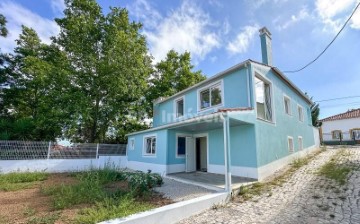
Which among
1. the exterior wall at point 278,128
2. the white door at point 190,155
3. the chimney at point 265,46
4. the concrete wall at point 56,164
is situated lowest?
the concrete wall at point 56,164

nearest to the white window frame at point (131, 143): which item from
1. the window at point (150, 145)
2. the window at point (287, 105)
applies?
the window at point (150, 145)

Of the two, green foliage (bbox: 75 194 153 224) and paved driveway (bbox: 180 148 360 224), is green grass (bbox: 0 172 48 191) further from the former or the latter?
paved driveway (bbox: 180 148 360 224)

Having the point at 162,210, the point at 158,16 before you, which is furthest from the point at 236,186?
the point at 158,16

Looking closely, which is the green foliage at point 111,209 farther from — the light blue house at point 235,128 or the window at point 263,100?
the window at point 263,100

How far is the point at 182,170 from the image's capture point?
12867 millimetres

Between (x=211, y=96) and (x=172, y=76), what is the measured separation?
14.4 m

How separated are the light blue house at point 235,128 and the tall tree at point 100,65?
703 cm

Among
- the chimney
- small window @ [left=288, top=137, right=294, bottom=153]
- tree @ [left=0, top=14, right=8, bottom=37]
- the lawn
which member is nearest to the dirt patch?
the lawn

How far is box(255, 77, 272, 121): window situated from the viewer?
35.8ft

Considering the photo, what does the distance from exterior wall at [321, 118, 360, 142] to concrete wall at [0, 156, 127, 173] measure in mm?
29268

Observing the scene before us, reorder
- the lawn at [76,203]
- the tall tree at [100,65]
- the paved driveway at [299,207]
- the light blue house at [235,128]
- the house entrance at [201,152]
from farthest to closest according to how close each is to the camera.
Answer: the tall tree at [100,65], the house entrance at [201,152], the light blue house at [235,128], the paved driveway at [299,207], the lawn at [76,203]

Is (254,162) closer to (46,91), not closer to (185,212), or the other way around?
(185,212)

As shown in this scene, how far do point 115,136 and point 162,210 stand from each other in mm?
18696

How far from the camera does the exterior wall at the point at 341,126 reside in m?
27.9
